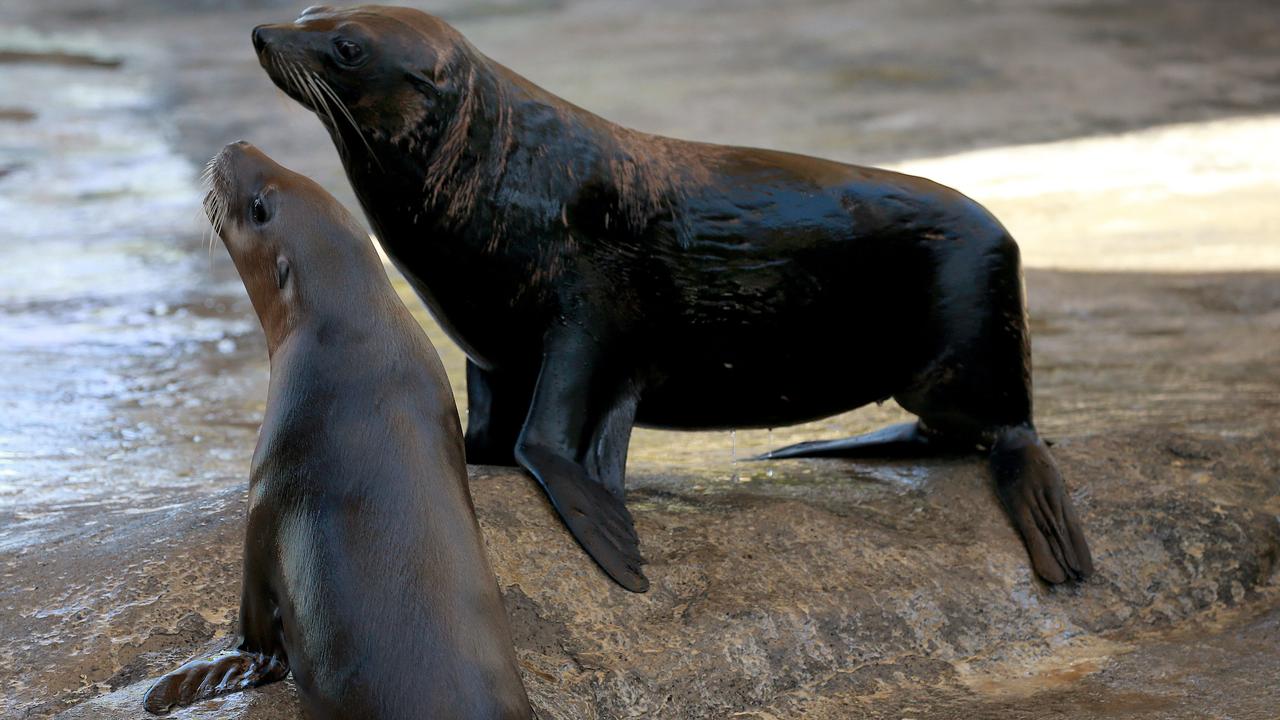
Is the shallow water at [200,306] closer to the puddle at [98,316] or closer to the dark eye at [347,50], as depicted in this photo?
the puddle at [98,316]

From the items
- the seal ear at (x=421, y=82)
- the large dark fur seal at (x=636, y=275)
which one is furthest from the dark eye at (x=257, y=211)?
the seal ear at (x=421, y=82)

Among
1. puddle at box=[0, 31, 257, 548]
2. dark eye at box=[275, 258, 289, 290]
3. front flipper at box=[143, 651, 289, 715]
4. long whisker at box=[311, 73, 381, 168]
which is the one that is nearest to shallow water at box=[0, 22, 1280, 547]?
puddle at box=[0, 31, 257, 548]

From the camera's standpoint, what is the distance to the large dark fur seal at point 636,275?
342 cm

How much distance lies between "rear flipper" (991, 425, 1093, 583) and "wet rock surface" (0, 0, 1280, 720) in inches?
1.9

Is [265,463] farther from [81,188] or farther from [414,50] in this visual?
[81,188]

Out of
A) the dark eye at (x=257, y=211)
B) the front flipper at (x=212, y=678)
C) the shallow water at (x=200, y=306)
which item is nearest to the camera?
the front flipper at (x=212, y=678)

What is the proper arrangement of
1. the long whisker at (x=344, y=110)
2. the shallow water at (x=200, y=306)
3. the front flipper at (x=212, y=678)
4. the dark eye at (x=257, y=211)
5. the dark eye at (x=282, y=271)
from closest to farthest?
1. the front flipper at (x=212, y=678)
2. the dark eye at (x=282, y=271)
3. the dark eye at (x=257, y=211)
4. the long whisker at (x=344, y=110)
5. the shallow water at (x=200, y=306)

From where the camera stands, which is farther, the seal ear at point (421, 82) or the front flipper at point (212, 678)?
the seal ear at point (421, 82)

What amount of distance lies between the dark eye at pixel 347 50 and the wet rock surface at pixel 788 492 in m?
0.44

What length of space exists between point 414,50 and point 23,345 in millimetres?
4039

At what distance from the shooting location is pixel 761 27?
650 inches

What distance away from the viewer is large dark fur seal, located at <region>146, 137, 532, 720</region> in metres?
2.50

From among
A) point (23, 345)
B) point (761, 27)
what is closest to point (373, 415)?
point (23, 345)

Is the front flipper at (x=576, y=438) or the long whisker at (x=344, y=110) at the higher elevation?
the long whisker at (x=344, y=110)
